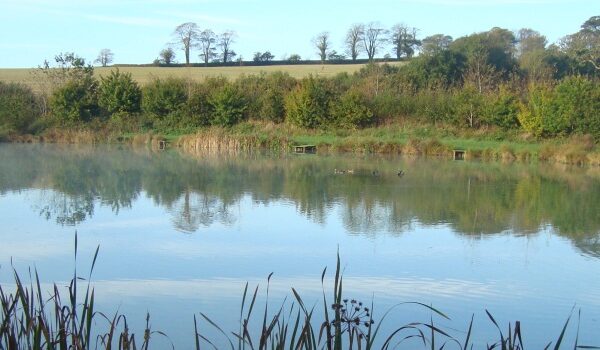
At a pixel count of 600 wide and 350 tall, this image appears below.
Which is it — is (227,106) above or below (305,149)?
above

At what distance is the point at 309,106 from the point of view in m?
30.5

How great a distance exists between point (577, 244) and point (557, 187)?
7170 mm

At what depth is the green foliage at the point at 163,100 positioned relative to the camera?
32.2 metres

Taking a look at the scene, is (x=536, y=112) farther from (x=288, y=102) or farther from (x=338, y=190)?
(x=338, y=190)

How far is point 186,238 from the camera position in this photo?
928cm

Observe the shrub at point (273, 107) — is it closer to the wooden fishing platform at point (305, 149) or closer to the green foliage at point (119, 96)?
the wooden fishing platform at point (305, 149)

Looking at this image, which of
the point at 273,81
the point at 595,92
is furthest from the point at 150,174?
the point at 273,81

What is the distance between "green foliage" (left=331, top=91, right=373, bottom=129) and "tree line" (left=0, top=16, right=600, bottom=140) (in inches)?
1.6

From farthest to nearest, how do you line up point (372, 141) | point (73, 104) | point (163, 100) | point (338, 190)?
1. point (73, 104)
2. point (163, 100)
3. point (372, 141)
4. point (338, 190)

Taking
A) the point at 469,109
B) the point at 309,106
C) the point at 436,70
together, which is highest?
the point at 436,70

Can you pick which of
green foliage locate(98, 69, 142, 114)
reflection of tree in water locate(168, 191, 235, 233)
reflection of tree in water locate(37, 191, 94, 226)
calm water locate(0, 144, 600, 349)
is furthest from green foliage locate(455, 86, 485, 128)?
reflection of tree in water locate(37, 191, 94, 226)

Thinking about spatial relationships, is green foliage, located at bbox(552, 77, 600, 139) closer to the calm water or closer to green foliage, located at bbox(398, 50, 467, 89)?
the calm water

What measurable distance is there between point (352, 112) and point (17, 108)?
44.3 feet

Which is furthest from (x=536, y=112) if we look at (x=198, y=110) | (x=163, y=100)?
(x=163, y=100)
